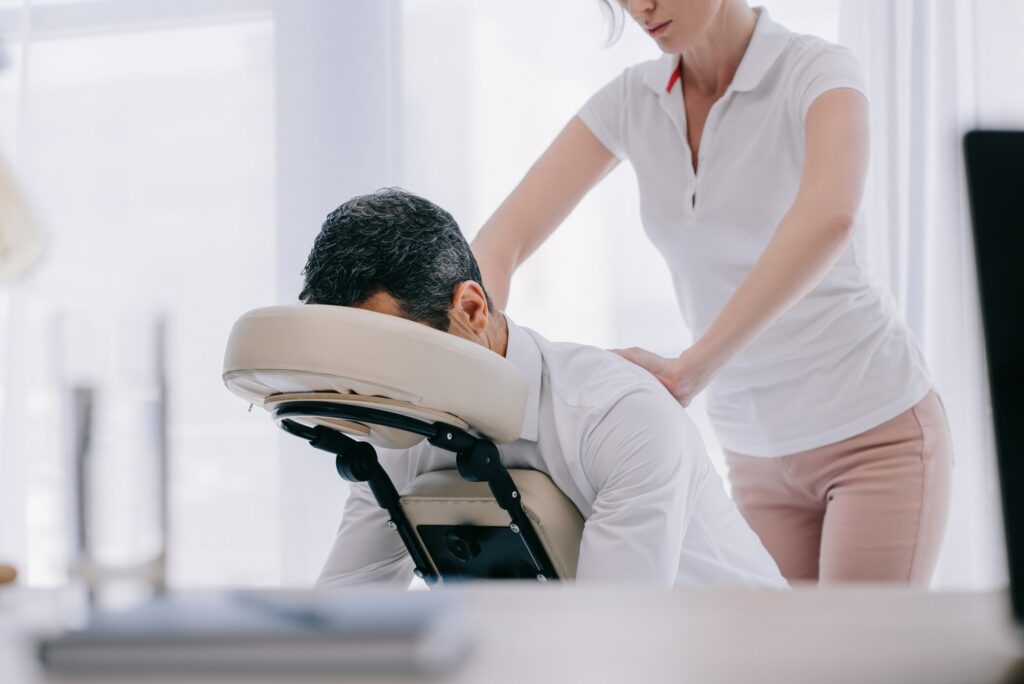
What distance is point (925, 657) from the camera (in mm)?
413

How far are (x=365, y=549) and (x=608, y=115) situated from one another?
84cm

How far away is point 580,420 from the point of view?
118 cm

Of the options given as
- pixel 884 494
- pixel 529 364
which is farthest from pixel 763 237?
pixel 529 364

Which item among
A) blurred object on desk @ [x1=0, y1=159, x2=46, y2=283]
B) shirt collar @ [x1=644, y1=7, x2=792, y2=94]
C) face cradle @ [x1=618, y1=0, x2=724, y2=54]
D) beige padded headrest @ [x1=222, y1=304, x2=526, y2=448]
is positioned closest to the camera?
blurred object on desk @ [x1=0, y1=159, x2=46, y2=283]

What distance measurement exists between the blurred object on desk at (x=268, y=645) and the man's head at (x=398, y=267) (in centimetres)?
70

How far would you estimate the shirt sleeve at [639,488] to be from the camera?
106 cm

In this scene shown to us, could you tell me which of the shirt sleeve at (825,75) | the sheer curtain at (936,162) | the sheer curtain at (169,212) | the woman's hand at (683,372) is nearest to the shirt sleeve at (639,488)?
the woman's hand at (683,372)

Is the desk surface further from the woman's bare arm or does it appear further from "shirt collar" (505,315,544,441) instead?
the woman's bare arm

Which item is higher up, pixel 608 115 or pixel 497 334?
pixel 608 115

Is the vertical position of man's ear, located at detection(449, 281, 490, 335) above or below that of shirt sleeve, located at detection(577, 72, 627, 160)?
below

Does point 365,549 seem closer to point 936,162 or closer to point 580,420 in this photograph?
point 580,420

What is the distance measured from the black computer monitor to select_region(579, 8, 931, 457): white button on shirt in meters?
1.13

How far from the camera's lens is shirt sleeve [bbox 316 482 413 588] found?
1.31 meters

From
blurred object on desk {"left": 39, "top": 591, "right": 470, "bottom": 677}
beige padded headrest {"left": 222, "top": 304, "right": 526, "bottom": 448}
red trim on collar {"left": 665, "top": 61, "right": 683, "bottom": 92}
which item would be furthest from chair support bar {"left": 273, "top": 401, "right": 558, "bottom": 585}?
red trim on collar {"left": 665, "top": 61, "right": 683, "bottom": 92}
